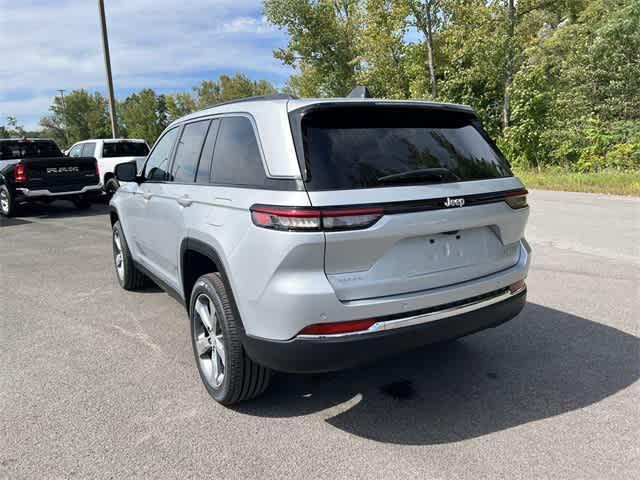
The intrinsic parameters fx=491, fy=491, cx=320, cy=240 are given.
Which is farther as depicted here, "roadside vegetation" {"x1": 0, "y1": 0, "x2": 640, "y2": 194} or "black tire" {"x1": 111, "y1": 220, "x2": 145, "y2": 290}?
"roadside vegetation" {"x1": 0, "y1": 0, "x2": 640, "y2": 194}

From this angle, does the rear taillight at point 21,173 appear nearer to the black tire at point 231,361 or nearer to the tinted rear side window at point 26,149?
the tinted rear side window at point 26,149

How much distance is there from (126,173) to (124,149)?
37.2 ft

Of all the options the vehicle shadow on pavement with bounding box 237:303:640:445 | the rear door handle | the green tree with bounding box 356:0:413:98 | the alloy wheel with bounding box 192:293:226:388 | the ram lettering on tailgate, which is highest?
the green tree with bounding box 356:0:413:98

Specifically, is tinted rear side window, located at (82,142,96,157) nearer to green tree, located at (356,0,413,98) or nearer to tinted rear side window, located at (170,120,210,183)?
tinted rear side window, located at (170,120,210,183)

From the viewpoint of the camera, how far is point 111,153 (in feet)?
48.5

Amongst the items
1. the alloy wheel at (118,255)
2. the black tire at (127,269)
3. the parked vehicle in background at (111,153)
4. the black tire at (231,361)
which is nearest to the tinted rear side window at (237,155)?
the black tire at (231,361)

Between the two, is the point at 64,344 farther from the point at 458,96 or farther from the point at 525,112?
the point at 458,96

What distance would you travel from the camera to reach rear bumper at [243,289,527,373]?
8.00ft

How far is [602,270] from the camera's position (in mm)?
5898

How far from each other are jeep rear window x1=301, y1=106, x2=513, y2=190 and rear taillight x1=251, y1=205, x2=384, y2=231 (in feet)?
0.44

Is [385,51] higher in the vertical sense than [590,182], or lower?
higher

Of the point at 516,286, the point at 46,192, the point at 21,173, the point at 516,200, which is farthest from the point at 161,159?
the point at 21,173

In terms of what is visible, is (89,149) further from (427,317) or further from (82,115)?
(82,115)

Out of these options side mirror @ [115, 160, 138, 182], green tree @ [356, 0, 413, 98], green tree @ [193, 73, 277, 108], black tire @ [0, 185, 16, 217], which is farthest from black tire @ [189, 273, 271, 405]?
green tree @ [193, 73, 277, 108]
